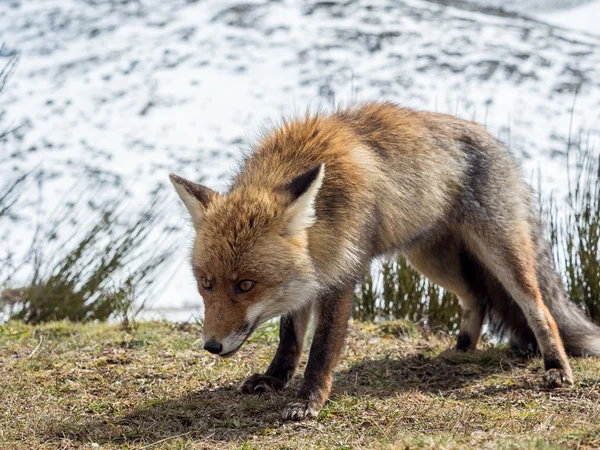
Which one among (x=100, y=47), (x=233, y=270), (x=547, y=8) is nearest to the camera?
(x=233, y=270)

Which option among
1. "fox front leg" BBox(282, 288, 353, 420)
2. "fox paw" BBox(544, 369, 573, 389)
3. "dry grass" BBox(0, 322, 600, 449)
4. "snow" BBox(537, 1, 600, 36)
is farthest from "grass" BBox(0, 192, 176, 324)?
"snow" BBox(537, 1, 600, 36)

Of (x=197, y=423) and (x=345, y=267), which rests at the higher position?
(x=345, y=267)

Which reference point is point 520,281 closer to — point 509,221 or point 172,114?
point 509,221

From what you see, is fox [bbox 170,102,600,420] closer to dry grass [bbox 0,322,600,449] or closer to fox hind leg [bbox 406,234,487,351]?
fox hind leg [bbox 406,234,487,351]

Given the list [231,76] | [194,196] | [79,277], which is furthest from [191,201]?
[231,76]

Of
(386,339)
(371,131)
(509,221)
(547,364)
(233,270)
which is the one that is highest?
(371,131)

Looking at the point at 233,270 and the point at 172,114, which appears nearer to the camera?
the point at 233,270

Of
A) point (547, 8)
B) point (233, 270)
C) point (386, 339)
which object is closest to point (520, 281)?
point (386, 339)

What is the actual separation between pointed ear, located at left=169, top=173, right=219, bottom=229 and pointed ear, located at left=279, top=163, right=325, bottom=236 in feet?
1.52

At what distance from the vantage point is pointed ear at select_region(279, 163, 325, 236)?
12.5 ft

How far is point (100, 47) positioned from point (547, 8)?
11.4m

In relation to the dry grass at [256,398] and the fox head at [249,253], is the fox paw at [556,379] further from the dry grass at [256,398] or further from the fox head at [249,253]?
the fox head at [249,253]

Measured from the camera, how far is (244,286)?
3729mm

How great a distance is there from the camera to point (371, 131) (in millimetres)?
4777
